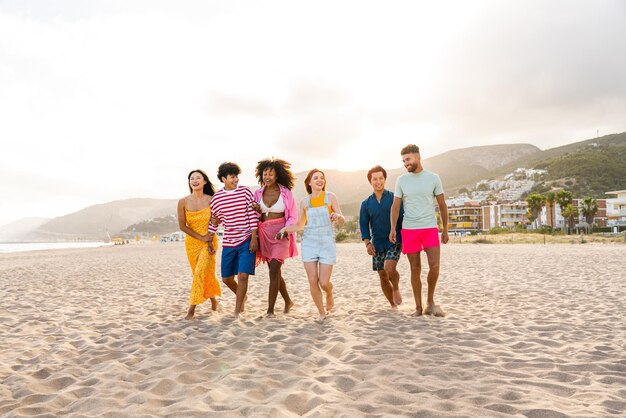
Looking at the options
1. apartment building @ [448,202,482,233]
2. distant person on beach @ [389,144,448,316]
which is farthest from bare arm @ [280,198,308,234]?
apartment building @ [448,202,482,233]

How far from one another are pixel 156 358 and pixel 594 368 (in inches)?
137

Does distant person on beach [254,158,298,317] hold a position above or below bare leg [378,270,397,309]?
above

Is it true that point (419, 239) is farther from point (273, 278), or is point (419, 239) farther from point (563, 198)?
point (563, 198)

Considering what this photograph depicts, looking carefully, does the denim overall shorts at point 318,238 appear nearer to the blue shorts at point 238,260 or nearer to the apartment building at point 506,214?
the blue shorts at point 238,260

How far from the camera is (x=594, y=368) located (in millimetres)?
3389

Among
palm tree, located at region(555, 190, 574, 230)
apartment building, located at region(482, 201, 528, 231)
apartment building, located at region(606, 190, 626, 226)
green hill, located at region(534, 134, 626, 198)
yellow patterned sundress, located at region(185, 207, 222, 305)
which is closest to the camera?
yellow patterned sundress, located at region(185, 207, 222, 305)

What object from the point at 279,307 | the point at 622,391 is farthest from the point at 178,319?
the point at 622,391

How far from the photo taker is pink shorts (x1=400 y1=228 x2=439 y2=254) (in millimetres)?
5367

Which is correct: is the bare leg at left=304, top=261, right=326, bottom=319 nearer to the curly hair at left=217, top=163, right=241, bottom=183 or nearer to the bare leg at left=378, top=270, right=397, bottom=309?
the bare leg at left=378, top=270, right=397, bottom=309

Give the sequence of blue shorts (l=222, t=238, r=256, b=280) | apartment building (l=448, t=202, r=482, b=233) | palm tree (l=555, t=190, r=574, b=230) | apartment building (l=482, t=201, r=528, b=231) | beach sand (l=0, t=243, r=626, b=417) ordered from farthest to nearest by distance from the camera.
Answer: apartment building (l=448, t=202, r=482, b=233) < apartment building (l=482, t=201, r=528, b=231) < palm tree (l=555, t=190, r=574, b=230) < blue shorts (l=222, t=238, r=256, b=280) < beach sand (l=0, t=243, r=626, b=417)

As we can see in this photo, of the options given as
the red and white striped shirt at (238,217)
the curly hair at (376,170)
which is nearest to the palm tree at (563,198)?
the curly hair at (376,170)

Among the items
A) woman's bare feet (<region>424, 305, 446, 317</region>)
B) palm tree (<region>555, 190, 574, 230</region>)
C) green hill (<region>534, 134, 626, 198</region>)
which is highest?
green hill (<region>534, 134, 626, 198</region>)

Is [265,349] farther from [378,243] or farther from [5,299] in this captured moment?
[5,299]

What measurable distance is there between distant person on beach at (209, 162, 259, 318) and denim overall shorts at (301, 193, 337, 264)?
0.63m
